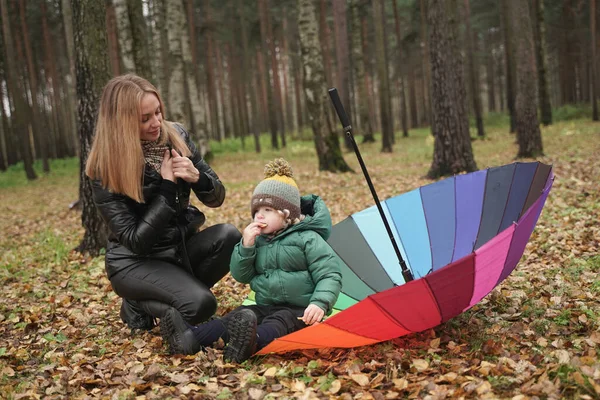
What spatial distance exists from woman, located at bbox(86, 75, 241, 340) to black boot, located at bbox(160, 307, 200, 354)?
206mm

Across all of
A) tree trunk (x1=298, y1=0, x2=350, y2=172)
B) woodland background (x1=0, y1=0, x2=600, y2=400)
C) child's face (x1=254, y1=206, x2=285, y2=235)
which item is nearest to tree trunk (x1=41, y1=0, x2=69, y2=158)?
woodland background (x1=0, y1=0, x2=600, y2=400)

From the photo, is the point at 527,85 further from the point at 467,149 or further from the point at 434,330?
the point at 434,330

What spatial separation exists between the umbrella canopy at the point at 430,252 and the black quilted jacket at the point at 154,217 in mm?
750

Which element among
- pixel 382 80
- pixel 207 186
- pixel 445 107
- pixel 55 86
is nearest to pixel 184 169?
pixel 207 186

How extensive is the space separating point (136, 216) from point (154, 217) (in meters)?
0.24

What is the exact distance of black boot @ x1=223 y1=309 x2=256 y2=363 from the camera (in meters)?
3.12

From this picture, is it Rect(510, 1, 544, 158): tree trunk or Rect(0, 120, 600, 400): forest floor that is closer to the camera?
Rect(0, 120, 600, 400): forest floor

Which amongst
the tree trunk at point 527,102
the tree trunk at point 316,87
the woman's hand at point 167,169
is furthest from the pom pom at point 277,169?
the tree trunk at point 527,102

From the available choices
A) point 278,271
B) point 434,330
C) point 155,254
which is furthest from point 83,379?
point 434,330

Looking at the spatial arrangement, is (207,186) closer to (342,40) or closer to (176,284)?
(176,284)

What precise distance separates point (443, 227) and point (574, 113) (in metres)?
22.2

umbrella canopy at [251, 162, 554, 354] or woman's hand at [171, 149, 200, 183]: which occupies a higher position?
woman's hand at [171, 149, 200, 183]

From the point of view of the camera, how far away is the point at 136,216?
3.84 metres

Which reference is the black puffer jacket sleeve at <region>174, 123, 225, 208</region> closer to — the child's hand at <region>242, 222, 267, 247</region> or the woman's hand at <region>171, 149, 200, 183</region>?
the woman's hand at <region>171, 149, 200, 183</region>
